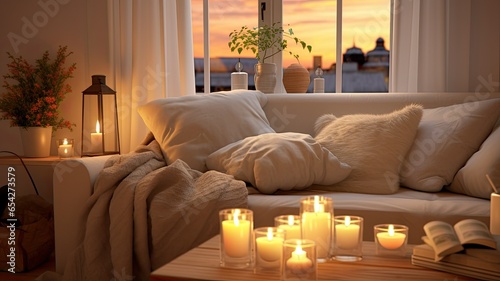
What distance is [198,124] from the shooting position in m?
2.51

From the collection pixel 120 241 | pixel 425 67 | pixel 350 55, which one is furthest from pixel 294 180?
pixel 350 55

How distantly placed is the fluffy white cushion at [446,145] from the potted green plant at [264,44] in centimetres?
105

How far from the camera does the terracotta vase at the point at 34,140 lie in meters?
3.33

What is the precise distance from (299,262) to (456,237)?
0.43m

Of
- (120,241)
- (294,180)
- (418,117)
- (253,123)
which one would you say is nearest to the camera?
(120,241)

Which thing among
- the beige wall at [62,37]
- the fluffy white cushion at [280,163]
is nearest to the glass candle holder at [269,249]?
the fluffy white cushion at [280,163]

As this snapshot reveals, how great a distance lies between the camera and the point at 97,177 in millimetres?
2100

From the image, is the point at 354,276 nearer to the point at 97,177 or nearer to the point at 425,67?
the point at 97,177

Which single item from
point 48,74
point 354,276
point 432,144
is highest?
point 48,74

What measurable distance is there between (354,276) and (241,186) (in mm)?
902

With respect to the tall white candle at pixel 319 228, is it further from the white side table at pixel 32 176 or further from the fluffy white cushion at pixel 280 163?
the white side table at pixel 32 176

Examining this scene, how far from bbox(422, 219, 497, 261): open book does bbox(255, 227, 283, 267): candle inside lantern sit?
1.23 ft

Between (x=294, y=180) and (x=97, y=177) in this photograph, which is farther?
(x=294, y=180)

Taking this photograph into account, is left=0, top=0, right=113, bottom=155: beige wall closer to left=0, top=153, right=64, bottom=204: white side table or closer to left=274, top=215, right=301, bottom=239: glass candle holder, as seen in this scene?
left=0, top=153, right=64, bottom=204: white side table
